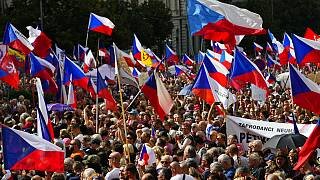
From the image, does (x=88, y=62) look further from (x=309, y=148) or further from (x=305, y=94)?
(x=309, y=148)

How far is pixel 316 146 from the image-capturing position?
32.4 feet

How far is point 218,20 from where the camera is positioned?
1683 cm

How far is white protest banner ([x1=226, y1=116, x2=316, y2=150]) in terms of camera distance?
13.2 m

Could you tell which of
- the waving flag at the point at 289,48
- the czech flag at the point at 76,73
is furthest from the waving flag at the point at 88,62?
the czech flag at the point at 76,73

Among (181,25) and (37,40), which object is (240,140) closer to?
(37,40)

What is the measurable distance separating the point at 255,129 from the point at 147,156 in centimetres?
219

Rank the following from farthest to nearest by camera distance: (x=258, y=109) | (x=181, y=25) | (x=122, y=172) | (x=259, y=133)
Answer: (x=181, y=25), (x=258, y=109), (x=259, y=133), (x=122, y=172)

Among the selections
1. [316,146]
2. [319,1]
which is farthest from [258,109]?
[319,1]

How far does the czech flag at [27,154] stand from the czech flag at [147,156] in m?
2.36

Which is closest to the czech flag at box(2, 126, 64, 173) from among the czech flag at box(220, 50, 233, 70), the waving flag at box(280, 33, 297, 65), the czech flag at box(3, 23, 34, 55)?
the czech flag at box(3, 23, 34, 55)

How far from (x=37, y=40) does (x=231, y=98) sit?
25.5 ft

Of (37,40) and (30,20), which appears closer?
(37,40)

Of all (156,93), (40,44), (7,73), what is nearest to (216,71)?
(156,93)

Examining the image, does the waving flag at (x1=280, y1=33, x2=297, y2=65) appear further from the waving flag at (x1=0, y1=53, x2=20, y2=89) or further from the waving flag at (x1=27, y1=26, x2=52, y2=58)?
the waving flag at (x1=0, y1=53, x2=20, y2=89)
